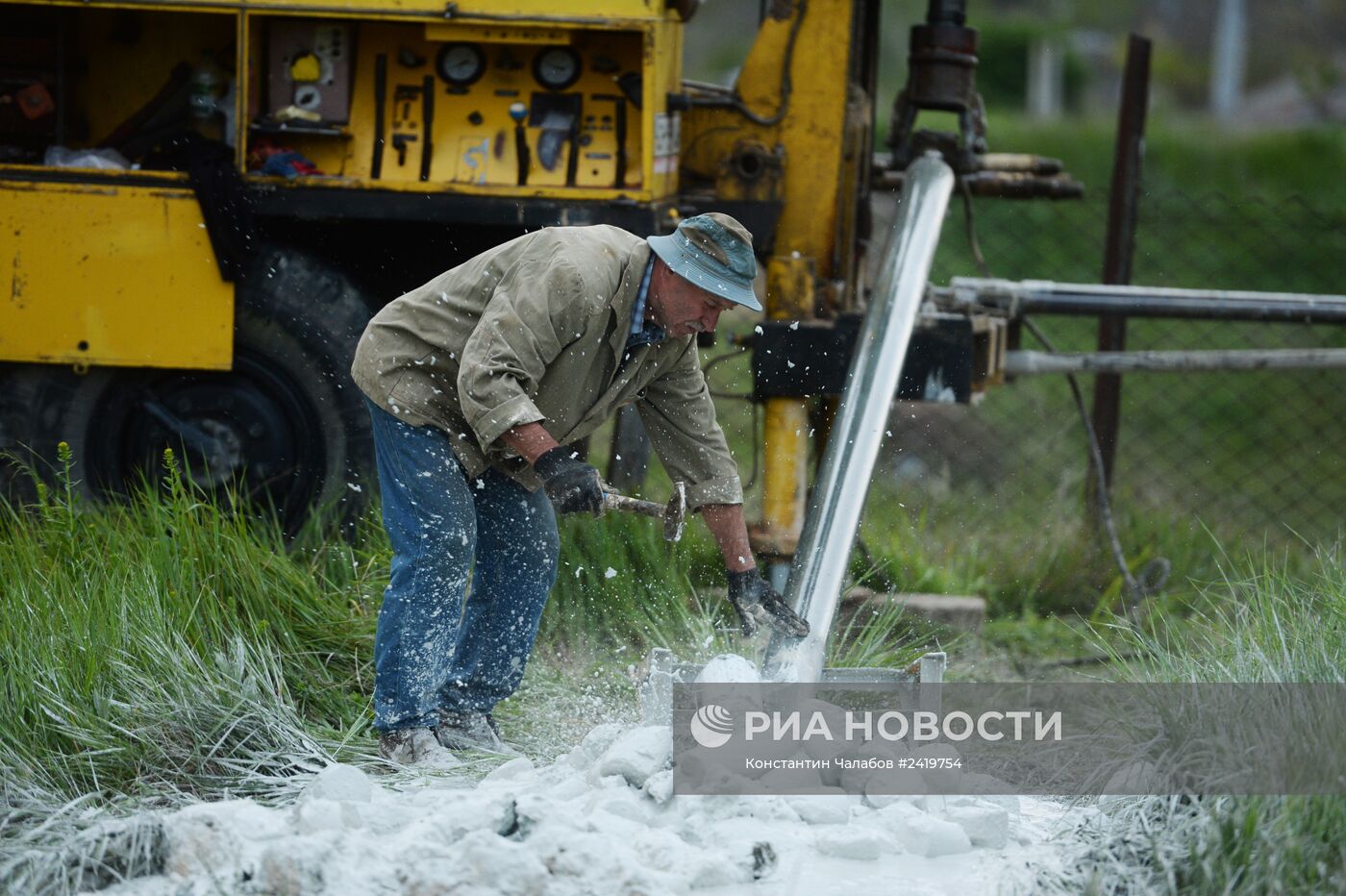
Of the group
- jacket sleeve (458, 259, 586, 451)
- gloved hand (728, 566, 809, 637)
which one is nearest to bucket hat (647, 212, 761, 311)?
jacket sleeve (458, 259, 586, 451)

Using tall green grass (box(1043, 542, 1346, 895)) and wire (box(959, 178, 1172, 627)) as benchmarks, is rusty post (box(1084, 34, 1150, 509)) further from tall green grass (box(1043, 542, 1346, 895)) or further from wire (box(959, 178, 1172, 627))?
tall green grass (box(1043, 542, 1346, 895))

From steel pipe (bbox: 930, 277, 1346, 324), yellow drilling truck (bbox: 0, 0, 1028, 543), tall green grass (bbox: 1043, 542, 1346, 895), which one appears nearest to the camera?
tall green grass (bbox: 1043, 542, 1346, 895)

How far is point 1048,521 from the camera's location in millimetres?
6480

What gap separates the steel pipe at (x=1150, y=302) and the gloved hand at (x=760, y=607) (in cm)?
202

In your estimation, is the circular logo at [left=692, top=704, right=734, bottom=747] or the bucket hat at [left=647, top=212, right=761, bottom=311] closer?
the circular logo at [left=692, top=704, right=734, bottom=747]

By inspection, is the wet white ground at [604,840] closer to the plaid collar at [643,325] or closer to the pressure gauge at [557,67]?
the plaid collar at [643,325]

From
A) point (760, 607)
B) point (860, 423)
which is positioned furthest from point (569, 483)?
point (860, 423)

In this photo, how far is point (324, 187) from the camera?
4.74m

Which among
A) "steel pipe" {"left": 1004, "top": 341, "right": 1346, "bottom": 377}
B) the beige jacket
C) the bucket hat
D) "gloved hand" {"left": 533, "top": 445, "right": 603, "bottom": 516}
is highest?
the bucket hat

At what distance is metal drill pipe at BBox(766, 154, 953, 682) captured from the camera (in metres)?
4.09

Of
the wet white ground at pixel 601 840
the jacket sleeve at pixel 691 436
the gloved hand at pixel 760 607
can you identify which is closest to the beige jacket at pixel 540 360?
the jacket sleeve at pixel 691 436

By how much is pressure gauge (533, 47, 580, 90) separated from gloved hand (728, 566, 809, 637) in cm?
176

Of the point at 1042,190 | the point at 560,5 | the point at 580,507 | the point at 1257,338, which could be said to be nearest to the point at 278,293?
the point at 560,5

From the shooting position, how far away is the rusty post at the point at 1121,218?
22.1 feet
